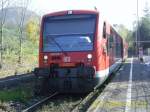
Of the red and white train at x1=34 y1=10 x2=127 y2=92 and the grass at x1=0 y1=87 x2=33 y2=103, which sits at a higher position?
the red and white train at x1=34 y1=10 x2=127 y2=92

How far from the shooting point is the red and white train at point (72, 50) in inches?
624

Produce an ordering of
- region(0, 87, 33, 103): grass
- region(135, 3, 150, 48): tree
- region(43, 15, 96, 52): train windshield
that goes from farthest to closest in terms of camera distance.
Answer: region(135, 3, 150, 48): tree < region(43, 15, 96, 52): train windshield < region(0, 87, 33, 103): grass

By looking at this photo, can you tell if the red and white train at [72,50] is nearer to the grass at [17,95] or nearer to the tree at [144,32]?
the grass at [17,95]

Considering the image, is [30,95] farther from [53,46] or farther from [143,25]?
[143,25]

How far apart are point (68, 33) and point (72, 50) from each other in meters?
0.74

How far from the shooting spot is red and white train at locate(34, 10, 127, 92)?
15852mm

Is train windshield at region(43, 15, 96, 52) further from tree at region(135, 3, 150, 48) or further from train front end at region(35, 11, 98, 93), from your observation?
tree at region(135, 3, 150, 48)

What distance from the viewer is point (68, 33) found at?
54.6ft

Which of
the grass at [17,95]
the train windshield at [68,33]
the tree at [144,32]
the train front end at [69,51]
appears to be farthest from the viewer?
the tree at [144,32]

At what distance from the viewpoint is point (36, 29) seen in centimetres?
5819

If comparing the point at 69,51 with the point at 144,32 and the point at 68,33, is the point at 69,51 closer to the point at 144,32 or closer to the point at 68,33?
the point at 68,33

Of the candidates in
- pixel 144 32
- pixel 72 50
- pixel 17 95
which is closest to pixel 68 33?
pixel 72 50

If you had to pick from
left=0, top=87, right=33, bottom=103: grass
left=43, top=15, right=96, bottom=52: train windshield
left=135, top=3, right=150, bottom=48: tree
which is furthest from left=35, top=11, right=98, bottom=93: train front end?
left=135, top=3, right=150, bottom=48: tree

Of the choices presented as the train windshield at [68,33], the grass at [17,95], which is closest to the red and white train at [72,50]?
the train windshield at [68,33]
